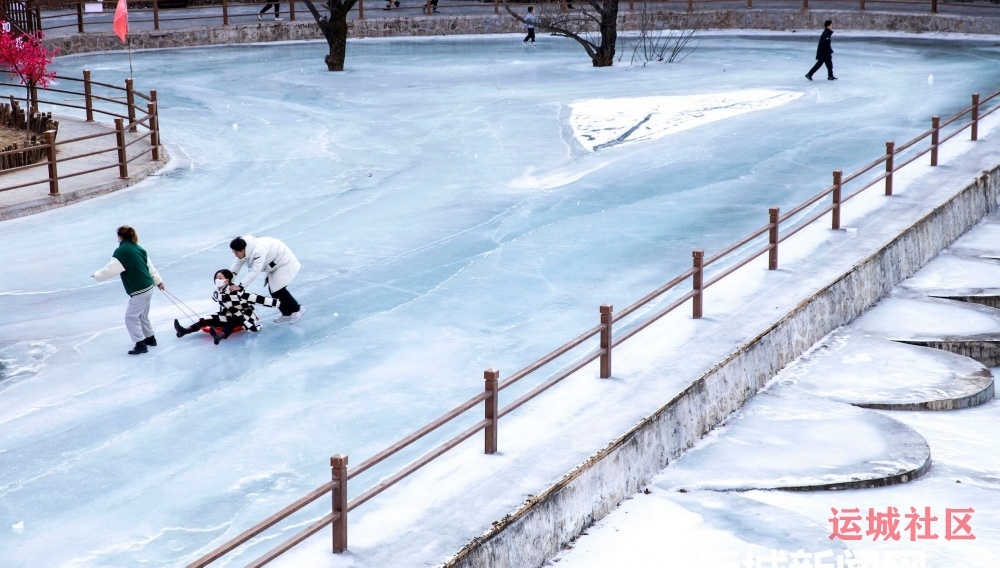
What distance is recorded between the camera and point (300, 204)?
60.5ft

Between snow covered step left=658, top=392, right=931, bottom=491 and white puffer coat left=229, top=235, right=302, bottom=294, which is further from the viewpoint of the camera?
white puffer coat left=229, top=235, right=302, bottom=294

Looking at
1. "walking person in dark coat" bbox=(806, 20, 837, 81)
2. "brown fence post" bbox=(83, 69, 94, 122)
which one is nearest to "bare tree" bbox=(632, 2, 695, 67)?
"walking person in dark coat" bbox=(806, 20, 837, 81)

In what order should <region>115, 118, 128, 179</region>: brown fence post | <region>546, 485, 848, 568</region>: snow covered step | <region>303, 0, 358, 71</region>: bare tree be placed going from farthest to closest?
<region>303, 0, 358, 71</region>: bare tree → <region>115, 118, 128, 179</region>: brown fence post → <region>546, 485, 848, 568</region>: snow covered step

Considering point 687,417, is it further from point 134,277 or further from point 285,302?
point 134,277

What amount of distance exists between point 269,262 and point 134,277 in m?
1.44

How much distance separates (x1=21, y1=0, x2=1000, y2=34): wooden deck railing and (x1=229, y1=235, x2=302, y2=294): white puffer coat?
83.3 ft

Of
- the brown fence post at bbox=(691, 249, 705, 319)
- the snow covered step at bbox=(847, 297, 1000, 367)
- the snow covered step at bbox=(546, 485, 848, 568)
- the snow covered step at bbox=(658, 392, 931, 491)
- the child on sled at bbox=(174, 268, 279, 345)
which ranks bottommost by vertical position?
the snow covered step at bbox=(546, 485, 848, 568)

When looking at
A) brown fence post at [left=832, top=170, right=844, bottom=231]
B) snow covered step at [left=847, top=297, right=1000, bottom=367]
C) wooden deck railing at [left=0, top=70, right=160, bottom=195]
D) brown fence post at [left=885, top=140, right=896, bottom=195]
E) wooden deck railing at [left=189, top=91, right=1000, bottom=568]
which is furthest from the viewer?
wooden deck railing at [left=0, top=70, right=160, bottom=195]

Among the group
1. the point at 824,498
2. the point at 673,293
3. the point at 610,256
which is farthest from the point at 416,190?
the point at 824,498

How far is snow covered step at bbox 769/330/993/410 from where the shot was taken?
11719mm

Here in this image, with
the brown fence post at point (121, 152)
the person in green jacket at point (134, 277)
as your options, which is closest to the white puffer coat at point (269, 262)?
the person in green jacket at point (134, 277)

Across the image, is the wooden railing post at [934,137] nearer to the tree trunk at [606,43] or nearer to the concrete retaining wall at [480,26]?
the tree trunk at [606,43]

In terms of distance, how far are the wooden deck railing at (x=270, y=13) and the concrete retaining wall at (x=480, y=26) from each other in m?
0.39

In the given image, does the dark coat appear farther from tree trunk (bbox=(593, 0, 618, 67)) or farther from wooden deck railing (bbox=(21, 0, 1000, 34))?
wooden deck railing (bbox=(21, 0, 1000, 34))
